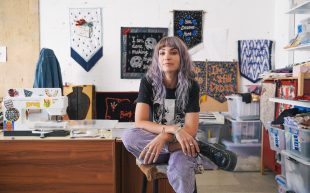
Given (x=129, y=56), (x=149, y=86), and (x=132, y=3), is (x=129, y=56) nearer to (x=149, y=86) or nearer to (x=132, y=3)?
(x=132, y=3)

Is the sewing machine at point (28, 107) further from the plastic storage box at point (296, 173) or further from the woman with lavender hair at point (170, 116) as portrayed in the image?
the plastic storage box at point (296, 173)

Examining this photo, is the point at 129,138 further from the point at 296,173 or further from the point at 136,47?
the point at 136,47

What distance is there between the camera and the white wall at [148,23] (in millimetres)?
3693

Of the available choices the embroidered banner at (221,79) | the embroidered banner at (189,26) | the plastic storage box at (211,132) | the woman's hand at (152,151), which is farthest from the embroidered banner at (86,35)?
the woman's hand at (152,151)

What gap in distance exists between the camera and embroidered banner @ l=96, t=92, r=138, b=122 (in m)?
3.74

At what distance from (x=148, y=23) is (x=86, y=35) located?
2.69ft

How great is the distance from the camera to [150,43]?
146 inches

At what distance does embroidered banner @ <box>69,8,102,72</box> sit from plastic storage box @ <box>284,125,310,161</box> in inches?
97.2

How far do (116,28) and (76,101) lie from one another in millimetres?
1077

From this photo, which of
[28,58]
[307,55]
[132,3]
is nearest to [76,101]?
[28,58]

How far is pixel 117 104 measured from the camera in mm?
3734

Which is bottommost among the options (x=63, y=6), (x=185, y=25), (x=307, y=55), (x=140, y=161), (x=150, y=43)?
(x=140, y=161)

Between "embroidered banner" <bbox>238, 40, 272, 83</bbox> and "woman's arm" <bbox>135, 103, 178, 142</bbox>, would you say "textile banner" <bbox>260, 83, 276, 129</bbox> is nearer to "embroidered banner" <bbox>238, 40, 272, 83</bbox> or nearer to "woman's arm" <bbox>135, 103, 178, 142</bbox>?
"embroidered banner" <bbox>238, 40, 272, 83</bbox>

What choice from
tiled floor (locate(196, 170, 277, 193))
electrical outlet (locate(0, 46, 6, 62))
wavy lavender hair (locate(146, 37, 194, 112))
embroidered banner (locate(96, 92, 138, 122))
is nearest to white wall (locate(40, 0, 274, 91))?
embroidered banner (locate(96, 92, 138, 122))
